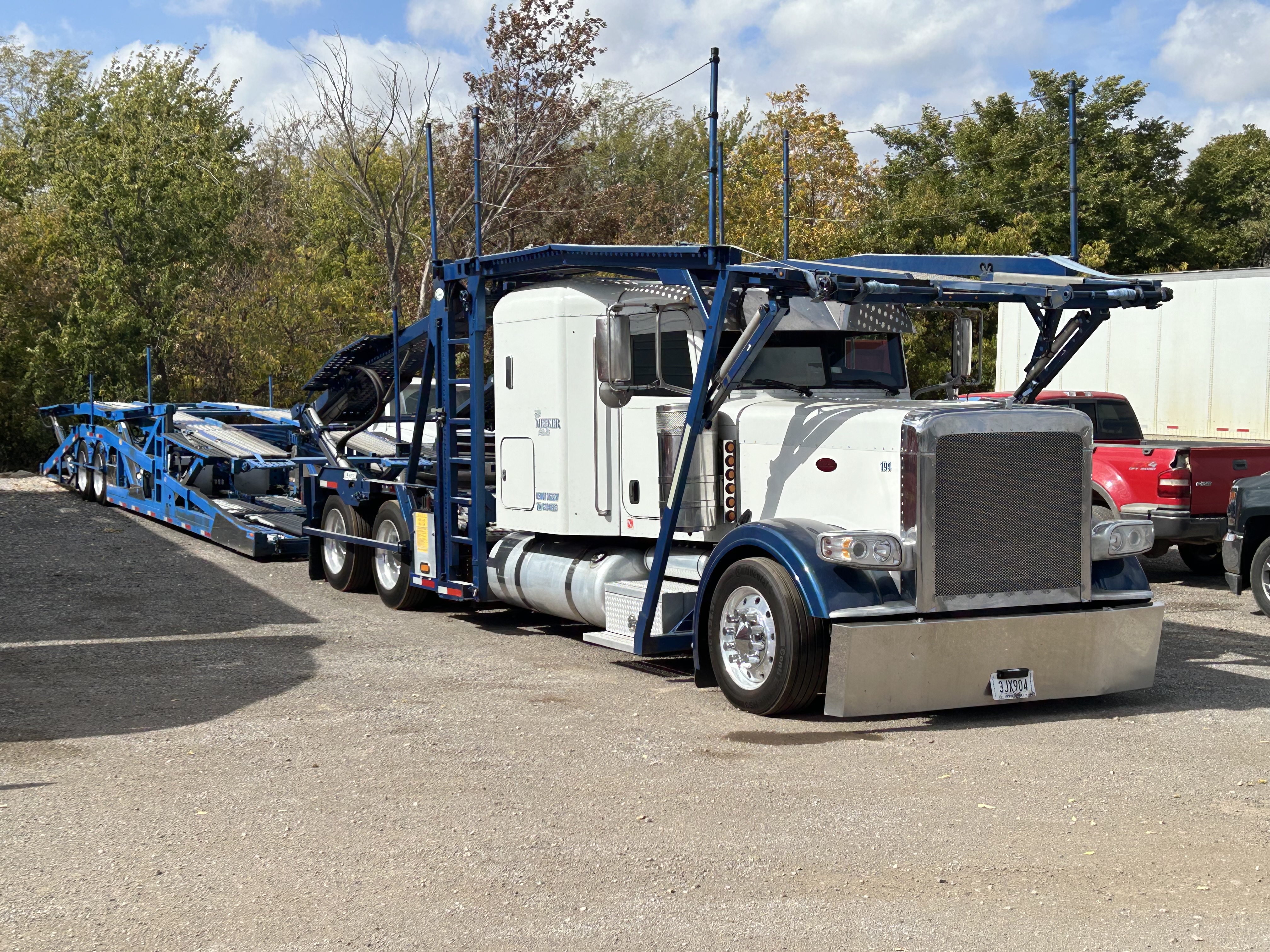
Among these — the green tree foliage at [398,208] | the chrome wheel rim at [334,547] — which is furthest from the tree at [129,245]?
the chrome wheel rim at [334,547]

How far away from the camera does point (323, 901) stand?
5.02m

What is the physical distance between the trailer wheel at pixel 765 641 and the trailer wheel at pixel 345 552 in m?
5.24

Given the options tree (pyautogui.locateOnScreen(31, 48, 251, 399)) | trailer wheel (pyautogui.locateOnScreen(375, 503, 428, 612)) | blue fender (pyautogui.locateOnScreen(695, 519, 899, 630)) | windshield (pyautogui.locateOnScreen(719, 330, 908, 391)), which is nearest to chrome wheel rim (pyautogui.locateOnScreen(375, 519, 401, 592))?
trailer wheel (pyautogui.locateOnScreen(375, 503, 428, 612))

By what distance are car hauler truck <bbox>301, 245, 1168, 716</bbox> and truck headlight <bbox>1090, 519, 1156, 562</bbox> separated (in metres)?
0.02

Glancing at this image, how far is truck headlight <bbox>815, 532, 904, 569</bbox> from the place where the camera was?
750 centimetres

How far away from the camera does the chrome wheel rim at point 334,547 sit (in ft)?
42.9

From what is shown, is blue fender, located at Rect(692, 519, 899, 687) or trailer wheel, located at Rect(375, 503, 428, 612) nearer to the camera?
blue fender, located at Rect(692, 519, 899, 687)

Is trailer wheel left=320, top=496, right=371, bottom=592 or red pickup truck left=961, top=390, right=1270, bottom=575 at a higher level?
red pickup truck left=961, top=390, right=1270, bottom=575

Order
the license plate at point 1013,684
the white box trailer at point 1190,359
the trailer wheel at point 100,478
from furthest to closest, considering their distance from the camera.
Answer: the trailer wheel at point 100,478 → the white box trailer at point 1190,359 → the license plate at point 1013,684

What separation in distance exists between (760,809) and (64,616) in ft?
24.6

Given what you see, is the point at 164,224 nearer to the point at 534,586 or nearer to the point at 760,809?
the point at 534,586

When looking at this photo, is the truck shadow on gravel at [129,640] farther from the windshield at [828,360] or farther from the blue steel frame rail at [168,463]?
the windshield at [828,360]

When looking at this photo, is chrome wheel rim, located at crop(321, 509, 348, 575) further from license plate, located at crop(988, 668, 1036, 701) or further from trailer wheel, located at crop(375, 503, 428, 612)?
license plate, located at crop(988, 668, 1036, 701)

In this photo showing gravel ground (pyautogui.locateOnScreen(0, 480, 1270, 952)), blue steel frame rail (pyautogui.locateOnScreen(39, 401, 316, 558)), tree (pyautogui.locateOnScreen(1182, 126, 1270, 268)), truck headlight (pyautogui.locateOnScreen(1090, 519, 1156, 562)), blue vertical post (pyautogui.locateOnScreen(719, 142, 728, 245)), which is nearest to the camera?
gravel ground (pyautogui.locateOnScreen(0, 480, 1270, 952))
